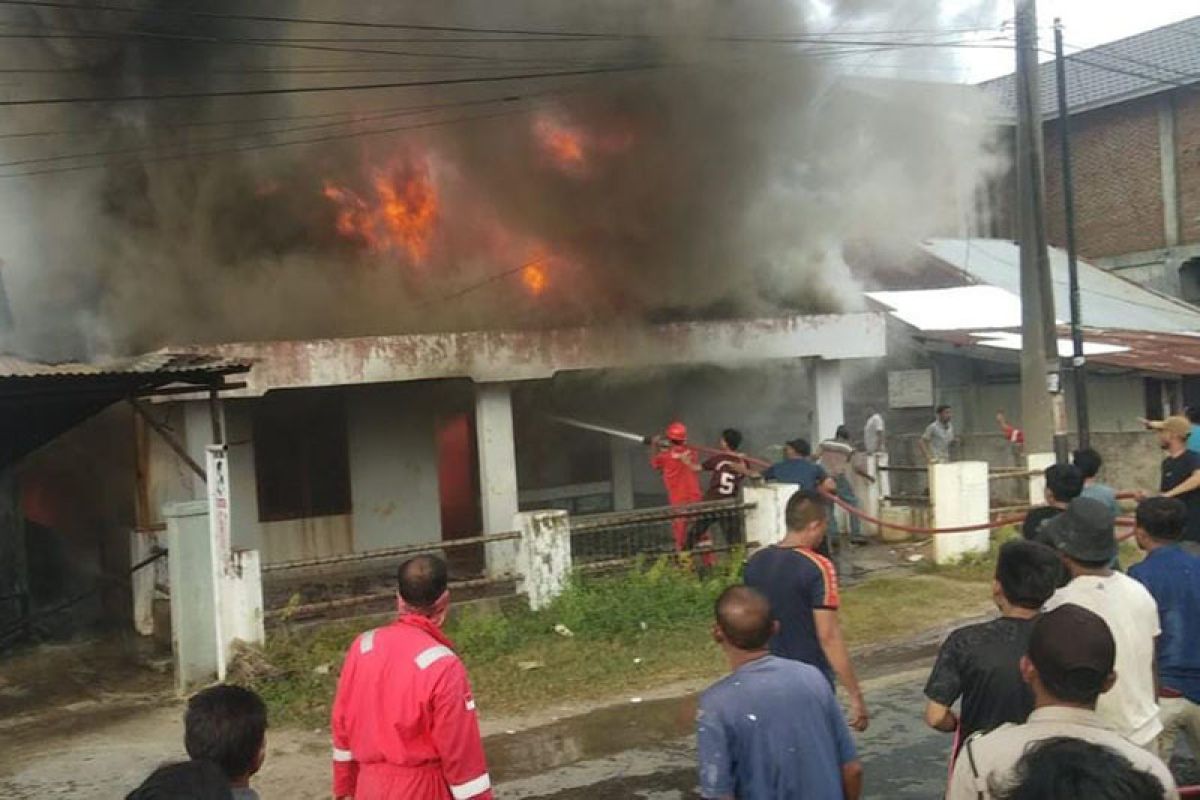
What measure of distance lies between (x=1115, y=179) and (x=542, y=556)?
21.1 metres

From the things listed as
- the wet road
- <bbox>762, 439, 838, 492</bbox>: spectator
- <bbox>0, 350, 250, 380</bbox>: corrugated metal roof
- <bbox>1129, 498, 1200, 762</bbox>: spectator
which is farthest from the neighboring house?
<bbox>1129, 498, 1200, 762</bbox>: spectator

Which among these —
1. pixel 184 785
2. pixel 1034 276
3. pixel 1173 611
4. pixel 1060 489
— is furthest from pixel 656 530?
pixel 184 785

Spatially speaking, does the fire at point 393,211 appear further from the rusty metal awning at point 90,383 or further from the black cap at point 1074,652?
the black cap at point 1074,652

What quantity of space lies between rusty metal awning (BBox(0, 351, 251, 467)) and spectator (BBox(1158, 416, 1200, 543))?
239 inches

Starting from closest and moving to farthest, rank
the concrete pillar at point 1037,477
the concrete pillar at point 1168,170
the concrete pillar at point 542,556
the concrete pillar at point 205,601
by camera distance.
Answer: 1. the concrete pillar at point 205,601
2. the concrete pillar at point 542,556
3. the concrete pillar at point 1037,477
4. the concrete pillar at point 1168,170

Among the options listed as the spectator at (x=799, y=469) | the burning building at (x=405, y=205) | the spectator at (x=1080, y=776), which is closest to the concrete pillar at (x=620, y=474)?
Answer: the burning building at (x=405, y=205)

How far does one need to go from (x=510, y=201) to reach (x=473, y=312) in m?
1.74

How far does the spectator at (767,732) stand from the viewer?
261 cm

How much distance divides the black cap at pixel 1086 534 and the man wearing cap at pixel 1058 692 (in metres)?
1.22

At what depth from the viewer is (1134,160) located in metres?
23.8

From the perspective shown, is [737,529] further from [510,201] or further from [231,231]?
[231,231]

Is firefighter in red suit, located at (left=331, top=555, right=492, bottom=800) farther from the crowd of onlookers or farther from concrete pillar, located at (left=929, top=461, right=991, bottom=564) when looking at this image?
concrete pillar, located at (left=929, top=461, right=991, bottom=564)

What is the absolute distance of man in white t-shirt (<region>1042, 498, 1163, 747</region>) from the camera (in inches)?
127

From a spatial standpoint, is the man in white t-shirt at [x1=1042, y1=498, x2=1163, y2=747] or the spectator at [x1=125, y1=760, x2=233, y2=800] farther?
the man in white t-shirt at [x1=1042, y1=498, x2=1163, y2=747]
